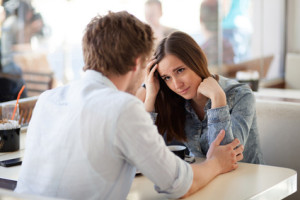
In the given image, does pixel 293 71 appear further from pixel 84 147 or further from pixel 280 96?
pixel 84 147

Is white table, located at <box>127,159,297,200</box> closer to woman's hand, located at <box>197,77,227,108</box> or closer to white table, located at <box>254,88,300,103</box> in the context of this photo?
woman's hand, located at <box>197,77,227,108</box>

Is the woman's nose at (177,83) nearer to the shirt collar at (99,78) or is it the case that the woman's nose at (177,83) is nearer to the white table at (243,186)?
the white table at (243,186)

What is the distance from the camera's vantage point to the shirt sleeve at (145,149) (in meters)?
1.21

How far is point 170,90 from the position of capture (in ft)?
7.13

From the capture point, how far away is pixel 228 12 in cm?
540

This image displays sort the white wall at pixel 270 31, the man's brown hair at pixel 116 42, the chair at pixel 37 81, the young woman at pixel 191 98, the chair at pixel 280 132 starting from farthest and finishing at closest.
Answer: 1. the white wall at pixel 270 31
2. the chair at pixel 37 81
3. the chair at pixel 280 132
4. the young woman at pixel 191 98
5. the man's brown hair at pixel 116 42

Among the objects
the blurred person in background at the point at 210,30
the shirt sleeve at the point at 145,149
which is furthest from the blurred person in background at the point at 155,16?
→ the shirt sleeve at the point at 145,149

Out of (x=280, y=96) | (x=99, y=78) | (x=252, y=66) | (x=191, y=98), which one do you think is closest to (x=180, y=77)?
(x=191, y=98)

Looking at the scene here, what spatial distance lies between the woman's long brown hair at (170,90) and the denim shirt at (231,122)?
1.7 inches

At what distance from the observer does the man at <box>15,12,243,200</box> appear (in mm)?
1226

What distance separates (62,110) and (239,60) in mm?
4425

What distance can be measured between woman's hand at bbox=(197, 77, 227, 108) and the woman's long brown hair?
0.08 meters

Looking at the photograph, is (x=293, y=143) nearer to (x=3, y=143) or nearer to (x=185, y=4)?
(x=3, y=143)

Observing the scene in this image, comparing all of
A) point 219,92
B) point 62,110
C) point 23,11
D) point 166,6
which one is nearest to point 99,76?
point 62,110
